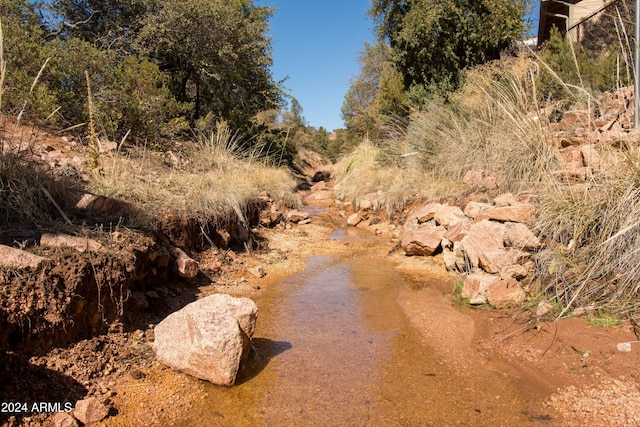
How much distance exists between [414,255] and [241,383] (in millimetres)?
4278

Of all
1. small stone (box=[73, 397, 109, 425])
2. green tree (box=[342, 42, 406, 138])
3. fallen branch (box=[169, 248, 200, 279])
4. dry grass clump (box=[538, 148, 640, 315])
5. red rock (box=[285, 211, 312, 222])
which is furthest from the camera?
green tree (box=[342, 42, 406, 138])

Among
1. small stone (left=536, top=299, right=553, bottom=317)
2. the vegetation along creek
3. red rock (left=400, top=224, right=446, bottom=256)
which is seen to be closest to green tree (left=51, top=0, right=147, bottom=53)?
the vegetation along creek

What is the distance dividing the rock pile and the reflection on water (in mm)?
1017

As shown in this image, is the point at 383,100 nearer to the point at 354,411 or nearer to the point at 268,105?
the point at 268,105

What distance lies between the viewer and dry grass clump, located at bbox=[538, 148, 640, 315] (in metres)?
3.82

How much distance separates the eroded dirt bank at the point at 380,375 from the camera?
290cm

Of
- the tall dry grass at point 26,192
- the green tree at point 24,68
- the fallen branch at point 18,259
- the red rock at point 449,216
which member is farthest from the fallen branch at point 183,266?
the red rock at point 449,216

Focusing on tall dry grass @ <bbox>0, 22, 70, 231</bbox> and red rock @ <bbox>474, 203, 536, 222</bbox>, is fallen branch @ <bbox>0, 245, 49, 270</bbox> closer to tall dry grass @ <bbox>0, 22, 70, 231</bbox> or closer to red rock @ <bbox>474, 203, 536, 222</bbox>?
tall dry grass @ <bbox>0, 22, 70, 231</bbox>

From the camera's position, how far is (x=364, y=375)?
3.48 metres

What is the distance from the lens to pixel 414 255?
7.00 m

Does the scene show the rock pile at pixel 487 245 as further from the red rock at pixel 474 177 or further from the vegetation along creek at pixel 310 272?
the red rock at pixel 474 177

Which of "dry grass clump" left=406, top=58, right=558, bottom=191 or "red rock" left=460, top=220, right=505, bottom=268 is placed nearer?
"red rock" left=460, top=220, right=505, bottom=268

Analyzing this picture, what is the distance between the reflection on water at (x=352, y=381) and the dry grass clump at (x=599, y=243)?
1291 millimetres

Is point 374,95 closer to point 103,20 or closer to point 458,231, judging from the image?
point 103,20
